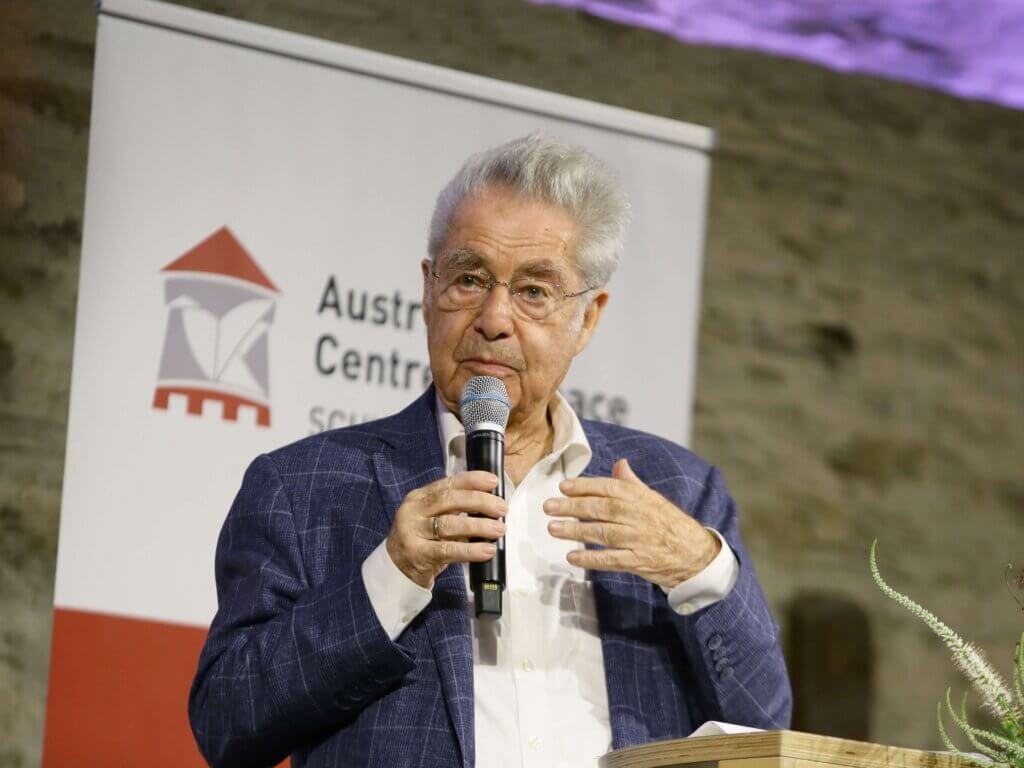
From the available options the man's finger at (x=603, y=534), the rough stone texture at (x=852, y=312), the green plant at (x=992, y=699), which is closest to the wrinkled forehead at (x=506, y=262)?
the man's finger at (x=603, y=534)

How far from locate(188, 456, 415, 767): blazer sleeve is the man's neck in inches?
16.1

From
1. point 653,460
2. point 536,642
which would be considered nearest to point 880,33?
point 653,460

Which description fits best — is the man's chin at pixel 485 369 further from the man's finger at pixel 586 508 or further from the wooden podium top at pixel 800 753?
the wooden podium top at pixel 800 753

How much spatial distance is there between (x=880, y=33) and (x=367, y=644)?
3.76m

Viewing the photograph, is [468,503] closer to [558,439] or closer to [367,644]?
[367,644]

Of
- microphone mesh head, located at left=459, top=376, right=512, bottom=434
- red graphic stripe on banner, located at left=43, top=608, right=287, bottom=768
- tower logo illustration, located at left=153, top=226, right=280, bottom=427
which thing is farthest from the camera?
tower logo illustration, located at left=153, top=226, right=280, bottom=427

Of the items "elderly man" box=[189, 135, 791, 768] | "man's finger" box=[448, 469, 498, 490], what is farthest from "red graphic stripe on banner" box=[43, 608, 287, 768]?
"man's finger" box=[448, 469, 498, 490]

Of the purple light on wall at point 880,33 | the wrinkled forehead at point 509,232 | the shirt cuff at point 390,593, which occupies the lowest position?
the shirt cuff at point 390,593

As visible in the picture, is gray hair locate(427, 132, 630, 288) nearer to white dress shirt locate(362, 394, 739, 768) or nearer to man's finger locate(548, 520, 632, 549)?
white dress shirt locate(362, 394, 739, 768)

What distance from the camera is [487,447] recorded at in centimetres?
212

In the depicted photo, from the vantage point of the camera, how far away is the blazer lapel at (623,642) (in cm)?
227

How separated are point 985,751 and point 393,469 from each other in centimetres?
109

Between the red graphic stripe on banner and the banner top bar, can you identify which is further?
the banner top bar

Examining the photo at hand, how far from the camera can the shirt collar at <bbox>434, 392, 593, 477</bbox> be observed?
2.50 metres
